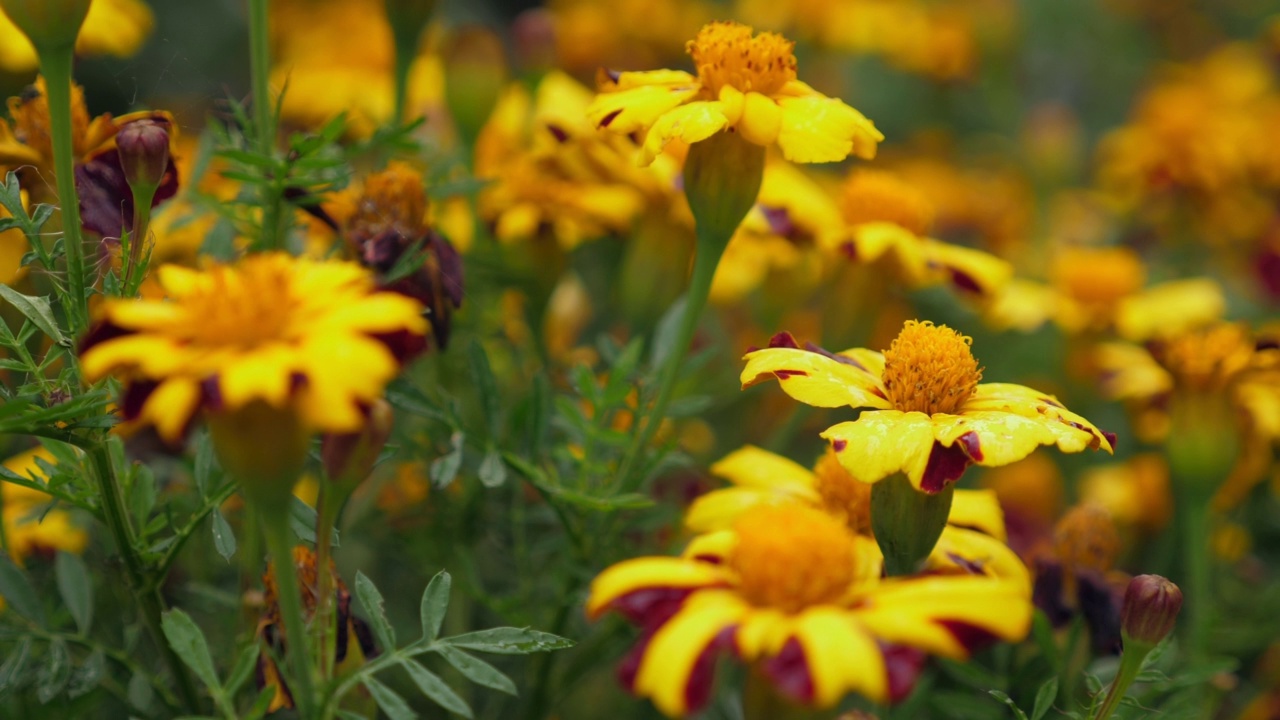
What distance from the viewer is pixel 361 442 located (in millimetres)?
661

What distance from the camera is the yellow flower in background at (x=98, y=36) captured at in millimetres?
1082

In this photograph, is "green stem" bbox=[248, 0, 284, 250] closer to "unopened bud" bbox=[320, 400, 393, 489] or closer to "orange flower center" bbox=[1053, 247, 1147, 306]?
"unopened bud" bbox=[320, 400, 393, 489]

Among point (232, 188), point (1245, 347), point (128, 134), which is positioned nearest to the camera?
point (128, 134)

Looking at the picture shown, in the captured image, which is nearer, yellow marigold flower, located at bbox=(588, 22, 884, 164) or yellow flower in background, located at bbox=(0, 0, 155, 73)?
yellow marigold flower, located at bbox=(588, 22, 884, 164)

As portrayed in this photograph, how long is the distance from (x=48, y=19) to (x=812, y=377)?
0.53m

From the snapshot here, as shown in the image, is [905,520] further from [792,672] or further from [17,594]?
[17,594]

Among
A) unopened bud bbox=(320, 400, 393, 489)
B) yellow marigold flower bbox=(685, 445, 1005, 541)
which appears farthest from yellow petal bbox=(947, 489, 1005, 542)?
unopened bud bbox=(320, 400, 393, 489)

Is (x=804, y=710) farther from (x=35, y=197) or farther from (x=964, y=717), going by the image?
(x=35, y=197)

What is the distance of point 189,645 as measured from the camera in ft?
2.32

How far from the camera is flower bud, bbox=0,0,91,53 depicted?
0.74 meters

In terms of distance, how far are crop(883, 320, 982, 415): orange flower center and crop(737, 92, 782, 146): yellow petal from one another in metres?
0.17

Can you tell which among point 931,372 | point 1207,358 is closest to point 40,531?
point 931,372

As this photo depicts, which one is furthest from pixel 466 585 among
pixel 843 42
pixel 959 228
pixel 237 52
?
pixel 237 52

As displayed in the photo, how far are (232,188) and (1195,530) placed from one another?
1.05 meters
